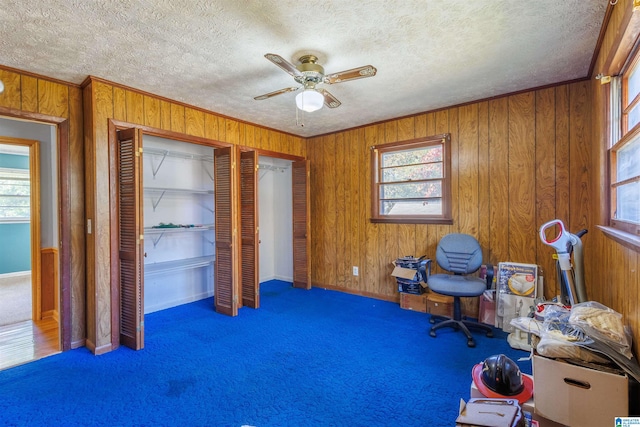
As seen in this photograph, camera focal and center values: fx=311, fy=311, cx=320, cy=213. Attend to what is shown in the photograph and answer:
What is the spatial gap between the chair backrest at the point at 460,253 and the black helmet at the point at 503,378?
1.71 metres

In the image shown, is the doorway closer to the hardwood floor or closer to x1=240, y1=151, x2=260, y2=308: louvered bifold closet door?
the hardwood floor

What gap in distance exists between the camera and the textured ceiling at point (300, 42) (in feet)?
6.07

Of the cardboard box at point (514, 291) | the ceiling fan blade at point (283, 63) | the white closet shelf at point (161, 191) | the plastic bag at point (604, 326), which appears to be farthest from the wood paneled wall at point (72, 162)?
the cardboard box at point (514, 291)

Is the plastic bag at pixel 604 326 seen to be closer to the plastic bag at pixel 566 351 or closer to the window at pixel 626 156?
the plastic bag at pixel 566 351

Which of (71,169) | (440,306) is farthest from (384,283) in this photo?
(71,169)

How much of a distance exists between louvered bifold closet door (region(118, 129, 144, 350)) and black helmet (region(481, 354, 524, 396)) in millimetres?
2817

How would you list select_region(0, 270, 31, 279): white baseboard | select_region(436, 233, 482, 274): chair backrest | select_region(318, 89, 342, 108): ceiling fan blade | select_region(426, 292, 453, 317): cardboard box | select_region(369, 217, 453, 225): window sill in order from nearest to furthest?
select_region(318, 89, 342, 108): ceiling fan blade < select_region(436, 233, 482, 274): chair backrest < select_region(426, 292, 453, 317): cardboard box < select_region(369, 217, 453, 225): window sill < select_region(0, 270, 31, 279): white baseboard

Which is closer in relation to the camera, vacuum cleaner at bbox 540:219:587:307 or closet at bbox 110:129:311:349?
vacuum cleaner at bbox 540:219:587:307

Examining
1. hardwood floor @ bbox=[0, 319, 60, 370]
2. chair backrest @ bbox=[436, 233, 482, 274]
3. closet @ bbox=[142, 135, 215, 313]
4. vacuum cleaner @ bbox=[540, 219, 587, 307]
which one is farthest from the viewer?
closet @ bbox=[142, 135, 215, 313]

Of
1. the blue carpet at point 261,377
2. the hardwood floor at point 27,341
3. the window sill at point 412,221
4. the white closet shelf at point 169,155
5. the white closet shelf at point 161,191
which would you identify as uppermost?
the white closet shelf at point 169,155

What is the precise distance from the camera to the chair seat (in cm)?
288

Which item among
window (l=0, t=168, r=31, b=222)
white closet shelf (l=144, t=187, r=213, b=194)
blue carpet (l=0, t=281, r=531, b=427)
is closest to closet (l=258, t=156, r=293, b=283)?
white closet shelf (l=144, t=187, r=213, b=194)

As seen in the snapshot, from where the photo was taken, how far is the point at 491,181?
3.46 meters

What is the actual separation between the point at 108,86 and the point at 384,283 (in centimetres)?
383
